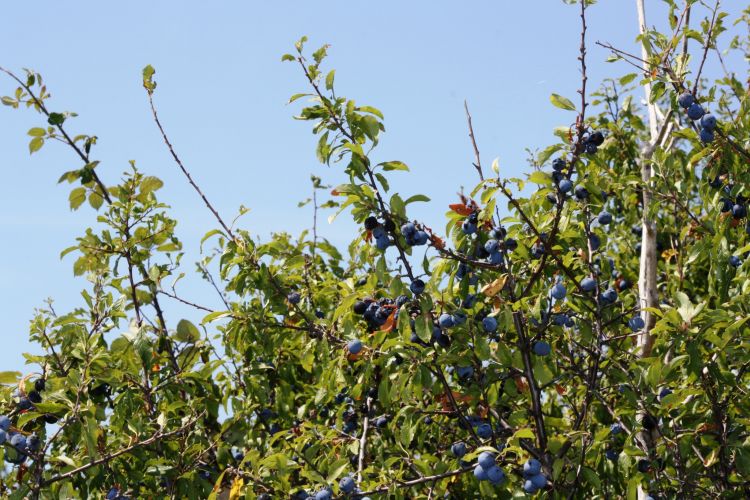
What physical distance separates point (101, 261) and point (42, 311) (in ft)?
1.18

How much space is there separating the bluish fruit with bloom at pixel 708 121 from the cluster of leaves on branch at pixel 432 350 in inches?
0.5

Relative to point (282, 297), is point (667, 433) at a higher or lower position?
lower

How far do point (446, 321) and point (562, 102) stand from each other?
944 millimetres

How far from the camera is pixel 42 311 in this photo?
3795 mm

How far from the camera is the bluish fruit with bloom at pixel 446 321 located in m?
3.00

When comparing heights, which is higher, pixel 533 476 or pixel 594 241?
pixel 594 241

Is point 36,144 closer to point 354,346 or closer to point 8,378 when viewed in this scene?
point 8,378

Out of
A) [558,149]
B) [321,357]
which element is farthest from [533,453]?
[558,149]

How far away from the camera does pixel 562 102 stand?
10.4 ft

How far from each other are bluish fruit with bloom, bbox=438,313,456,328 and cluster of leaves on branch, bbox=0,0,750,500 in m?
0.02

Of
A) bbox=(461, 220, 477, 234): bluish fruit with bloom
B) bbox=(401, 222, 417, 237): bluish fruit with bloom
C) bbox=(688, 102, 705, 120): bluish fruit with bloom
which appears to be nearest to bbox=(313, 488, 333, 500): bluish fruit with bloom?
bbox=(401, 222, 417, 237): bluish fruit with bloom

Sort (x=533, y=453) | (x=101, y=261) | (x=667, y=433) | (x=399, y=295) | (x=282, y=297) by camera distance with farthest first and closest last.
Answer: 1. (x=101, y=261)
2. (x=282, y=297)
3. (x=667, y=433)
4. (x=533, y=453)
5. (x=399, y=295)

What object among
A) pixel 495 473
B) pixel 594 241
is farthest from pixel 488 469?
pixel 594 241

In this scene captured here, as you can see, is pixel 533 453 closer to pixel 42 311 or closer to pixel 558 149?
pixel 558 149
